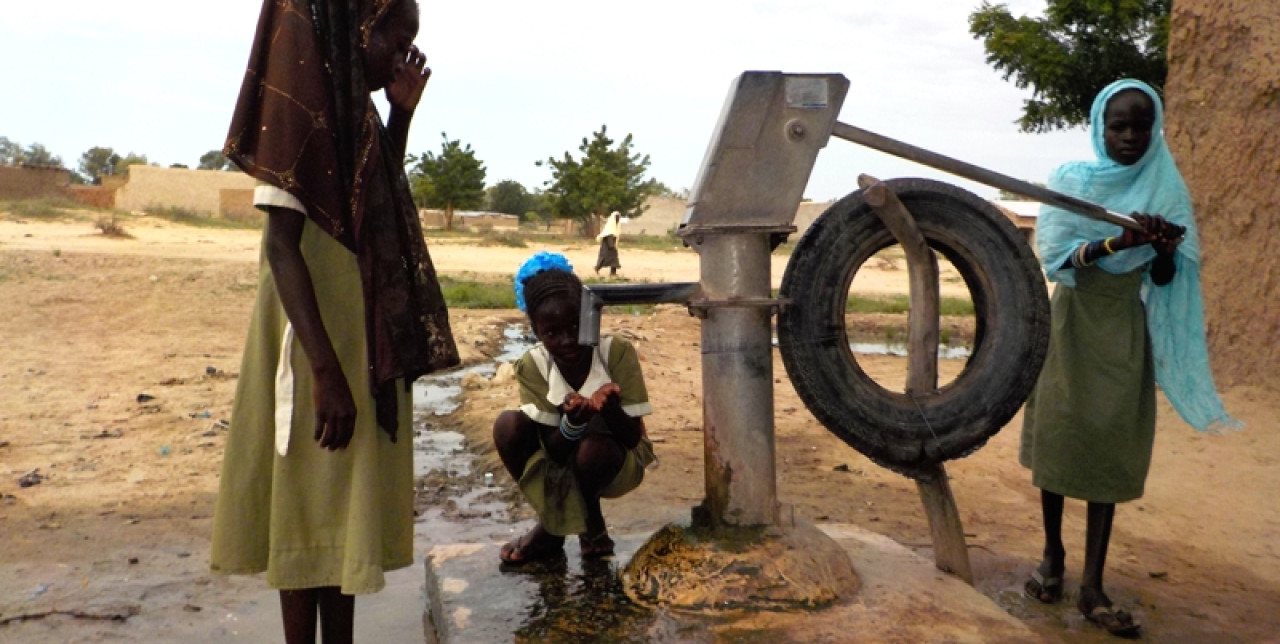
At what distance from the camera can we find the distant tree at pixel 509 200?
64.2m

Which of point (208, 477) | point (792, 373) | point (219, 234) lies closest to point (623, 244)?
point (219, 234)

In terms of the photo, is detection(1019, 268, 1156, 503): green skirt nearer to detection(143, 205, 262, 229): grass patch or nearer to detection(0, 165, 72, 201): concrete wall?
detection(143, 205, 262, 229): grass patch

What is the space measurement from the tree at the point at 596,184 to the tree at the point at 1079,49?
25.8 meters

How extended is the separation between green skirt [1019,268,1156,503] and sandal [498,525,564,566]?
68.2 inches

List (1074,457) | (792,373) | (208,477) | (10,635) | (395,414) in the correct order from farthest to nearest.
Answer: (208,477) → (1074,457) → (10,635) → (792,373) → (395,414)

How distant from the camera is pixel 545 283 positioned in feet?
9.99

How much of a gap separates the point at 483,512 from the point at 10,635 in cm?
188

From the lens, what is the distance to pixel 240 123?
206cm

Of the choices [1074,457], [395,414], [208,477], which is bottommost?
[208,477]

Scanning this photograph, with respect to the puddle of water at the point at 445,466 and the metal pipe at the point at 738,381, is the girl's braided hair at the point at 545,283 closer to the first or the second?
the metal pipe at the point at 738,381

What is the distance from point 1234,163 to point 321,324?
6.61m

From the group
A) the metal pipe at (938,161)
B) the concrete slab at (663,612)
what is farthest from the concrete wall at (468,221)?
the metal pipe at (938,161)

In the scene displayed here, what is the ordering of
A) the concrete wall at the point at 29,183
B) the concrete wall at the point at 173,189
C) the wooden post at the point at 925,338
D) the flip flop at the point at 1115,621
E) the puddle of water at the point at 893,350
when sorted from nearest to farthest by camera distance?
the wooden post at the point at 925,338
the flip flop at the point at 1115,621
the puddle of water at the point at 893,350
the concrete wall at the point at 29,183
the concrete wall at the point at 173,189

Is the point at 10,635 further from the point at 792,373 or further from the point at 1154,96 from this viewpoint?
the point at 1154,96
